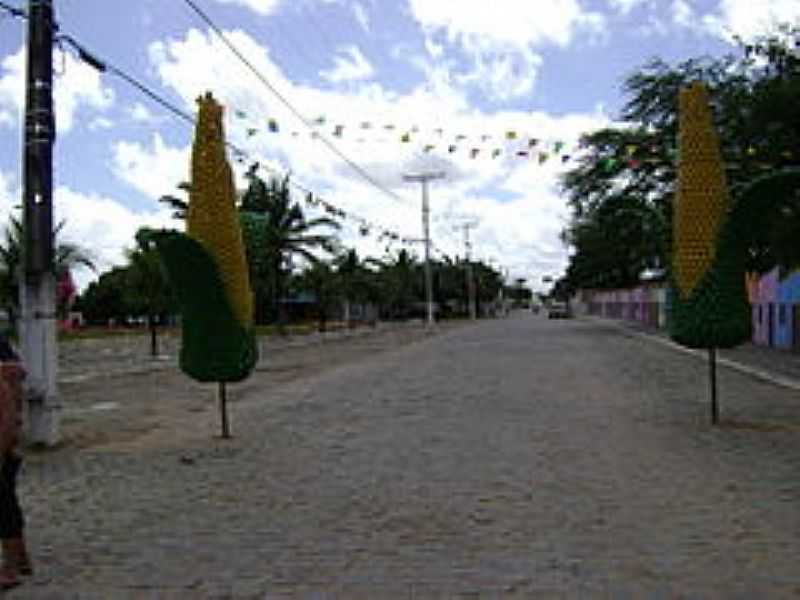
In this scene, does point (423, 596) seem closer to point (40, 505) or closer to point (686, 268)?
point (40, 505)

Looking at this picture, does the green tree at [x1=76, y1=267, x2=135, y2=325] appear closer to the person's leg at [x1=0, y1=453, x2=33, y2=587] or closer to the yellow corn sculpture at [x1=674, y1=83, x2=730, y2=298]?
the yellow corn sculpture at [x1=674, y1=83, x2=730, y2=298]

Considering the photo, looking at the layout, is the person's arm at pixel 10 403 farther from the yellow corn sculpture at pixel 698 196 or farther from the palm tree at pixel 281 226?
the palm tree at pixel 281 226

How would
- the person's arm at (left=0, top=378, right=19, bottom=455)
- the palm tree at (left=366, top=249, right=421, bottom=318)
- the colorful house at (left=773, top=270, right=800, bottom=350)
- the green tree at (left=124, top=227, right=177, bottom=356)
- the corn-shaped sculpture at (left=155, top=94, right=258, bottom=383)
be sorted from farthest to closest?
1. the palm tree at (left=366, top=249, right=421, bottom=318)
2. the green tree at (left=124, top=227, right=177, bottom=356)
3. the colorful house at (left=773, top=270, right=800, bottom=350)
4. the corn-shaped sculpture at (left=155, top=94, right=258, bottom=383)
5. the person's arm at (left=0, top=378, right=19, bottom=455)

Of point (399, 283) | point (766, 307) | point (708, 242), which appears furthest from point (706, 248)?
point (399, 283)

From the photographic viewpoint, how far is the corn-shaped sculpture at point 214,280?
501 inches

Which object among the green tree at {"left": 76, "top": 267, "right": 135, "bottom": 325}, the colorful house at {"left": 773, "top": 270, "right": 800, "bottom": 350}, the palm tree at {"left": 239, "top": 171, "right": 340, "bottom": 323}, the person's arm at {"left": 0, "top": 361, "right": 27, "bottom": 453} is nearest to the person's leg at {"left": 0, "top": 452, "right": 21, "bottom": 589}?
the person's arm at {"left": 0, "top": 361, "right": 27, "bottom": 453}

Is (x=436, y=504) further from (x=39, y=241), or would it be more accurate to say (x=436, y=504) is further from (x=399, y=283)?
(x=399, y=283)

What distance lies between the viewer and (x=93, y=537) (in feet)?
24.8

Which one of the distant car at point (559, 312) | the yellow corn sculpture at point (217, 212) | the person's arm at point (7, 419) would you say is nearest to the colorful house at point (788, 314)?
the yellow corn sculpture at point (217, 212)

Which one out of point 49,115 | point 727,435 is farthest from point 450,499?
point 49,115

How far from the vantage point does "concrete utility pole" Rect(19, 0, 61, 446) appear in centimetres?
1255

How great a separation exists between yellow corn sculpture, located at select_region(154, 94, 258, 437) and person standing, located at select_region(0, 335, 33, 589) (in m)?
6.26

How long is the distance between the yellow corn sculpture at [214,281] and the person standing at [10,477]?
626 cm

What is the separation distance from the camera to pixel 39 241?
41.6 ft
